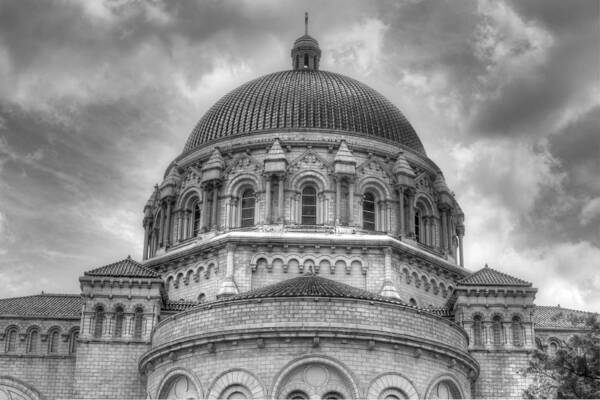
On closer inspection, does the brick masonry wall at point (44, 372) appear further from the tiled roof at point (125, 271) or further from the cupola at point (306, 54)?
the cupola at point (306, 54)

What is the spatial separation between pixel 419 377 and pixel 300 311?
196 inches

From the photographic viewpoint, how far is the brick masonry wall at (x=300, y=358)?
3712cm

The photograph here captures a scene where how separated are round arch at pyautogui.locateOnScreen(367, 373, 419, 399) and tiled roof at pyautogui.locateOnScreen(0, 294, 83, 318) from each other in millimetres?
20028

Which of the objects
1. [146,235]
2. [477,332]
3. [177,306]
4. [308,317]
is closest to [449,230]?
[477,332]

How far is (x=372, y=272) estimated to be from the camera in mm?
50156

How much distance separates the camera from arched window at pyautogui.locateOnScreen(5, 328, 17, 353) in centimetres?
5112

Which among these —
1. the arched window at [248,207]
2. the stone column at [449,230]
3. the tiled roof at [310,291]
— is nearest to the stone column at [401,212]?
the stone column at [449,230]

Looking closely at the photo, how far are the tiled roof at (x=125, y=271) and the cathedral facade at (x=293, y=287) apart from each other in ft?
0.34

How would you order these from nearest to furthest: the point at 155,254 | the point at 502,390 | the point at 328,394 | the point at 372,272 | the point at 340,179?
the point at 328,394 < the point at 502,390 < the point at 372,272 < the point at 340,179 < the point at 155,254

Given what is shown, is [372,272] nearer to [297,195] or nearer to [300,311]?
[297,195]

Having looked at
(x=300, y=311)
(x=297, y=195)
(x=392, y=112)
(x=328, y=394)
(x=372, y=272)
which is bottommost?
(x=328, y=394)

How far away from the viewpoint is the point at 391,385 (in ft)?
123

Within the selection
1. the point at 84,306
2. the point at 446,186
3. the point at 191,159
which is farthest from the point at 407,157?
the point at 84,306

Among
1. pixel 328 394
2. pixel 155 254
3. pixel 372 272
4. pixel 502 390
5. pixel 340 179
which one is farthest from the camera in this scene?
pixel 155 254
